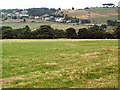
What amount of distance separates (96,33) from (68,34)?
14254 mm

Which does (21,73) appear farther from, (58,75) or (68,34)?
(68,34)

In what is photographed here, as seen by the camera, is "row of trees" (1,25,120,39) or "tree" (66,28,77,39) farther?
"tree" (66,28,77,39)

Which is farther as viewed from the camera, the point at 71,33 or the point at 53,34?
the point at 53,34

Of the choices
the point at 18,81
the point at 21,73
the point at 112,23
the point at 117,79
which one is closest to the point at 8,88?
the point at 18,81

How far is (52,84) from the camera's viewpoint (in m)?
14.2

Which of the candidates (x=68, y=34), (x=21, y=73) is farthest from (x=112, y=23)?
(x=21, y=73)

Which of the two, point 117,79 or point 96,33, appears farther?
point 96,33

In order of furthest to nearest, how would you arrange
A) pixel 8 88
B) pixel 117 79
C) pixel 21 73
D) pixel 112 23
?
pixel 112 23 → pixel 21 73 → pixel 117 79 → pixel 8 88

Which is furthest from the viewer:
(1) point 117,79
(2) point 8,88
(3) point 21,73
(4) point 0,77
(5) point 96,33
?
(5) point 96,33

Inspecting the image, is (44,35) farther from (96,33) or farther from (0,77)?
(0,77)

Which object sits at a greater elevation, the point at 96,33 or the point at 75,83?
the point at 75,83

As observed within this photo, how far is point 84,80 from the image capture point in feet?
49.7

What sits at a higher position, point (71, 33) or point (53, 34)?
point (71, 33)

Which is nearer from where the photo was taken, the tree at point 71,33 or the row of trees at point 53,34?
the row of trees at point 53,34
